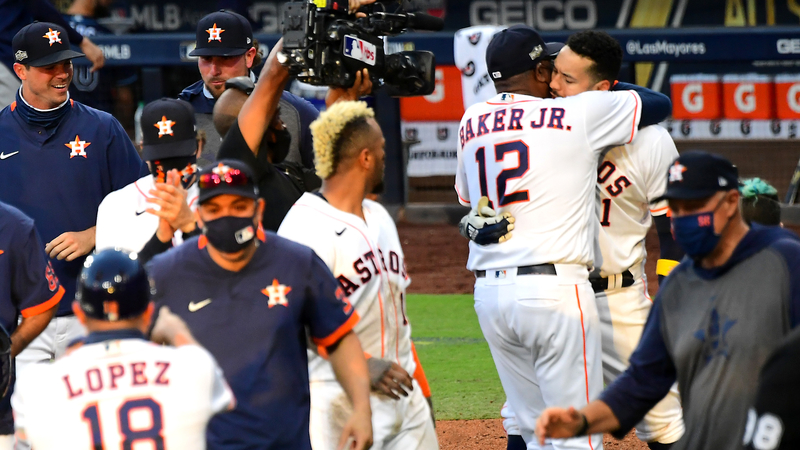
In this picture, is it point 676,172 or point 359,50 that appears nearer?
point 676,172

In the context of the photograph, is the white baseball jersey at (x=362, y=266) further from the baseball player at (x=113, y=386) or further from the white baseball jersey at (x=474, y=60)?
the white baseball jersey at (x=474, y=60)

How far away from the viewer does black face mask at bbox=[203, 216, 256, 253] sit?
9.93 feet

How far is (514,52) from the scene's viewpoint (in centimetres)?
434

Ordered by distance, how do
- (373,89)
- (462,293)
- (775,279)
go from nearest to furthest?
(775,279)
(373,89)
(462,293)

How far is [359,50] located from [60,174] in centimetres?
181

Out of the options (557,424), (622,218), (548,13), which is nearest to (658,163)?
(622,218)

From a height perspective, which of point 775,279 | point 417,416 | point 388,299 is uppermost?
point 775,279

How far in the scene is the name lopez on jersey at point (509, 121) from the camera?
4207mm

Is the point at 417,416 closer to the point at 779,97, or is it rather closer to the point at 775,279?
the point at 775,279

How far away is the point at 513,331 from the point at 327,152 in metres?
1.20

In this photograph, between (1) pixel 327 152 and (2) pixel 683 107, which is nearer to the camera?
(1) pixel 327 152

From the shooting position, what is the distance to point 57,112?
197 inches

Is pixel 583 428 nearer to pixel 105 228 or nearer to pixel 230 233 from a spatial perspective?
pixel 230 233

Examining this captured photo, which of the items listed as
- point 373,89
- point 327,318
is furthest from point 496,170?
point 327,318
